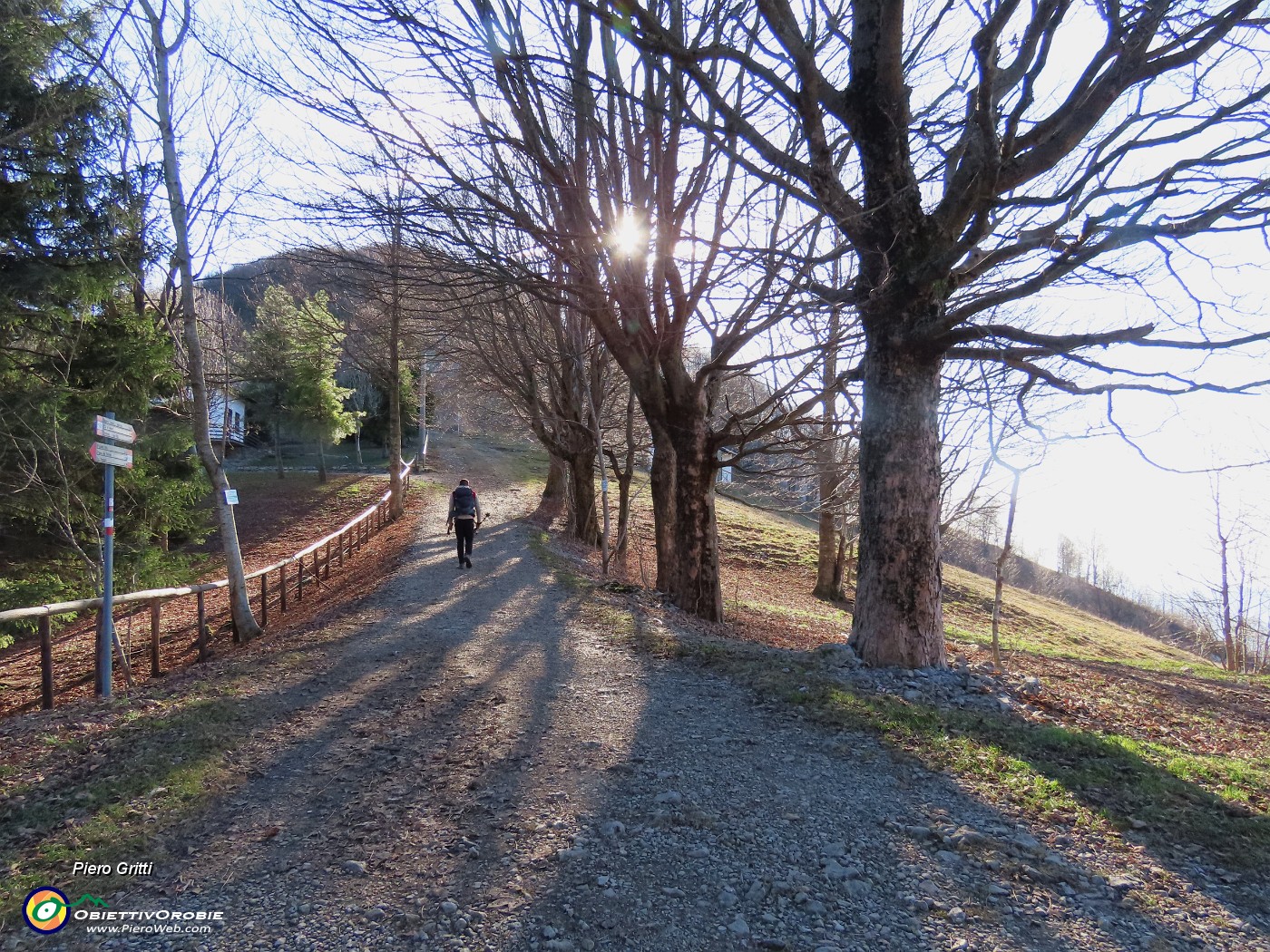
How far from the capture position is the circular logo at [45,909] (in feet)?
8.80

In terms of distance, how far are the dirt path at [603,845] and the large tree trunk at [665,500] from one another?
5.48 m

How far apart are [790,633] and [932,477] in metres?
7.51

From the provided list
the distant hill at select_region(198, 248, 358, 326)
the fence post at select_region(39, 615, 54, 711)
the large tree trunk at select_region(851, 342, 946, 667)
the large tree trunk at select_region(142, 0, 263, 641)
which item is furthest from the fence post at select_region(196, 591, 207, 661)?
the large tree trunk at select_region(851, 342, 946, 667)

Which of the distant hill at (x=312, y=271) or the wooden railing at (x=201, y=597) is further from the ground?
the distant hill at (x=312, y=271)

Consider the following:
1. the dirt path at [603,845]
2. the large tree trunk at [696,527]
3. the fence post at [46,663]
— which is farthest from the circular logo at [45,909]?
the large tree trunk at [696,527]

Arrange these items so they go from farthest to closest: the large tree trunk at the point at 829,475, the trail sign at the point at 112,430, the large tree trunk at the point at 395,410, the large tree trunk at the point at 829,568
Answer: the large tree trunk at the point at 829,568 → the large tree trunk at the point at 395,410 → the large tree trunk at the point at 829,475 → the trail sign at the point at 112,430

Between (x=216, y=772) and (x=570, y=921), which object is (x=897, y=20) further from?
(x=216, y=772)

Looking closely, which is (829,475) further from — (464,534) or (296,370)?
(296,370)

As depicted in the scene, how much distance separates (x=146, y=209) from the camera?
9.71m

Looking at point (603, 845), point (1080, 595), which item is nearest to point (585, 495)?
point (603, 845)

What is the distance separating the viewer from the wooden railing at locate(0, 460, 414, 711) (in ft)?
20.2

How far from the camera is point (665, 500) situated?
11039mm

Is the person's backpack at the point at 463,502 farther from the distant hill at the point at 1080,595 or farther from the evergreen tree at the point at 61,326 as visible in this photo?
the distant hill at the point at 1080,595

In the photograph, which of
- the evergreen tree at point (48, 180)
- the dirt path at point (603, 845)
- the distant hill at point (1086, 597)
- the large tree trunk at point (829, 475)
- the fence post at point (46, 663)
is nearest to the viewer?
the dirt path at point (603, 845)
